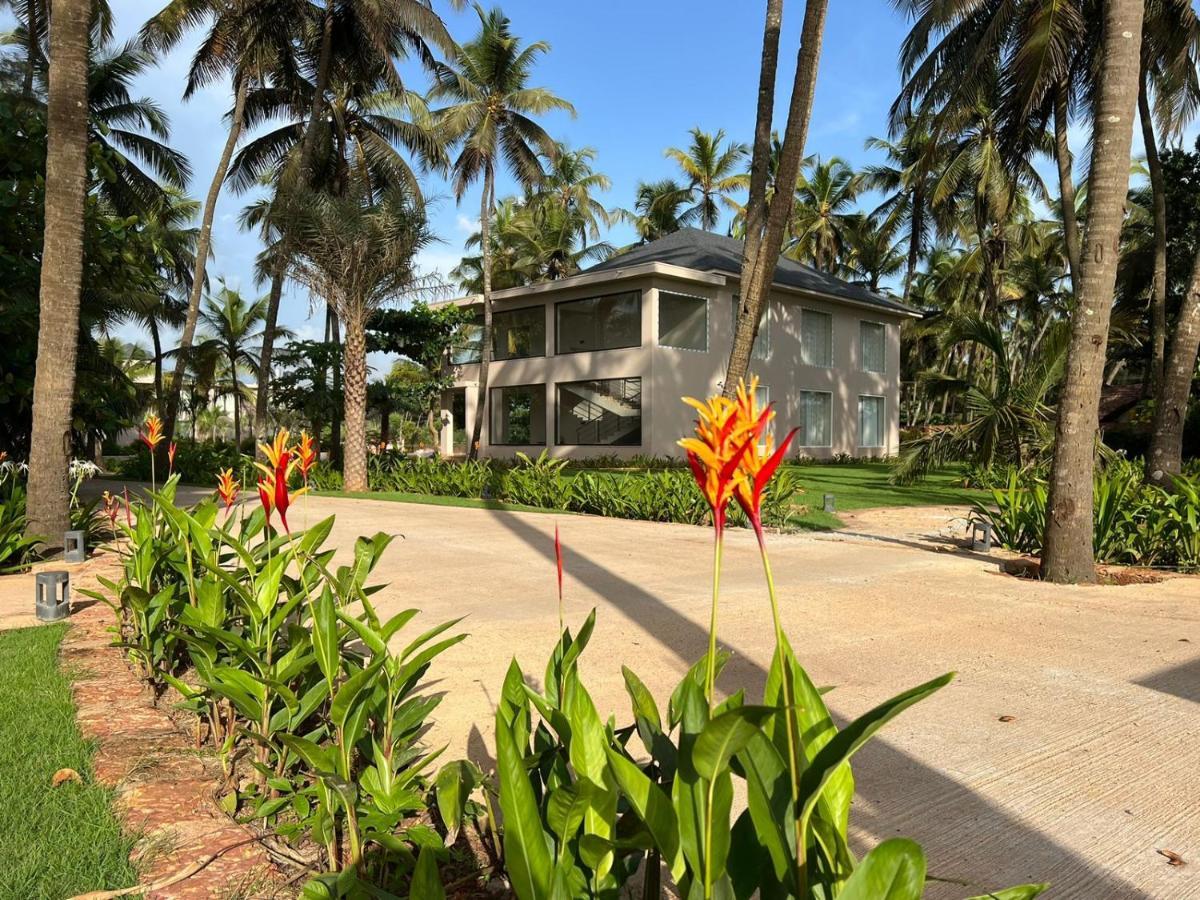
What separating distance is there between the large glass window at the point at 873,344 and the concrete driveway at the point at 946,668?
21477 millimetres

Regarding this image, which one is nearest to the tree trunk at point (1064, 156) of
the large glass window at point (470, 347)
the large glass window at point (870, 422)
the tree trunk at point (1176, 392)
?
the tree trunk at point (1176, 392)

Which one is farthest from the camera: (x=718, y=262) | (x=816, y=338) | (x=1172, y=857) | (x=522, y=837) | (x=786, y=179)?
(x=816, y=338)

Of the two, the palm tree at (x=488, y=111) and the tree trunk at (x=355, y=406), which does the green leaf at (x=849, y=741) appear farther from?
the palm tree at (x=488, y=111)

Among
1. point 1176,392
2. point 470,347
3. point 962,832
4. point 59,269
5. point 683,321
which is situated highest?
point 683,321

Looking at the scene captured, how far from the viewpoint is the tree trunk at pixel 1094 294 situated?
22.4 ft

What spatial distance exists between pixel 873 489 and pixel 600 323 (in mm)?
10859

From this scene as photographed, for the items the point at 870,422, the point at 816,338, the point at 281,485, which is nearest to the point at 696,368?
the point at 816,338

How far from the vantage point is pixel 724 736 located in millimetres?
1275

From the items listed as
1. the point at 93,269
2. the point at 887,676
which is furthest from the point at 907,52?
the point at 887,676

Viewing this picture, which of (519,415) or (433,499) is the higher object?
(519,415)

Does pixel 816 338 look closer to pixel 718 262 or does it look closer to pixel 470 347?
pixel 718 262

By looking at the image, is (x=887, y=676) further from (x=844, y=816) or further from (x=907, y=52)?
(x=907, y=52)

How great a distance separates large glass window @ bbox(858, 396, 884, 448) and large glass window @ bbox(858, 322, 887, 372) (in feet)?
3.79

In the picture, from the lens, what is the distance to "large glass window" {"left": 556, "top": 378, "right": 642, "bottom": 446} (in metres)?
24.1
